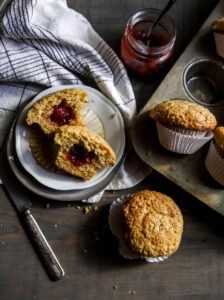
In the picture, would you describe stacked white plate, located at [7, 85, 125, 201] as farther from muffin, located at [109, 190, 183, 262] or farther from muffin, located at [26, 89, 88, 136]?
muffin, located at [109, 190, 183, 262]

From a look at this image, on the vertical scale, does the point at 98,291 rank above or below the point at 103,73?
below

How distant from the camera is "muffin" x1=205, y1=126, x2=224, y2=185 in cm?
231

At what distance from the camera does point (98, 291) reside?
2.50 metres

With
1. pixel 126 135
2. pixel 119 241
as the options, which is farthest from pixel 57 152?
pixel 119 241

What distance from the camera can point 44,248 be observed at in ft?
8.21

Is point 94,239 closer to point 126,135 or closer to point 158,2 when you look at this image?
point 126,135

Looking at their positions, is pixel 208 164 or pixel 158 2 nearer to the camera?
pixel 208 164

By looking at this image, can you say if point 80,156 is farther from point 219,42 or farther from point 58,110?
point 219,42

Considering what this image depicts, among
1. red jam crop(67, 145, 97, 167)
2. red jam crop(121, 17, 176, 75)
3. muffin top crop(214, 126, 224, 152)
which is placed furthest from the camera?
red jam crop(121, 17, 176, 75)

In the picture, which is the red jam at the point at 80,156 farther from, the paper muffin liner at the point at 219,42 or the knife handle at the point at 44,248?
the paper muffin liner at the point at 219,42

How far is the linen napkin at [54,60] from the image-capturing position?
2.58 meters

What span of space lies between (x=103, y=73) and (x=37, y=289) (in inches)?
55.9

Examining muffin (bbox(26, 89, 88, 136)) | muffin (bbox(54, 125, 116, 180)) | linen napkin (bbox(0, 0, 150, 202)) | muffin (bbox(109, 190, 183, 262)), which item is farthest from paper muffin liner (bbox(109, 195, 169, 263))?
muffin (bbox(26, 89, 88, 136))

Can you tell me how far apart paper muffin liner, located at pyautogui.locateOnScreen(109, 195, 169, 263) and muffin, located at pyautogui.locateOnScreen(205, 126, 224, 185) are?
557 mm
